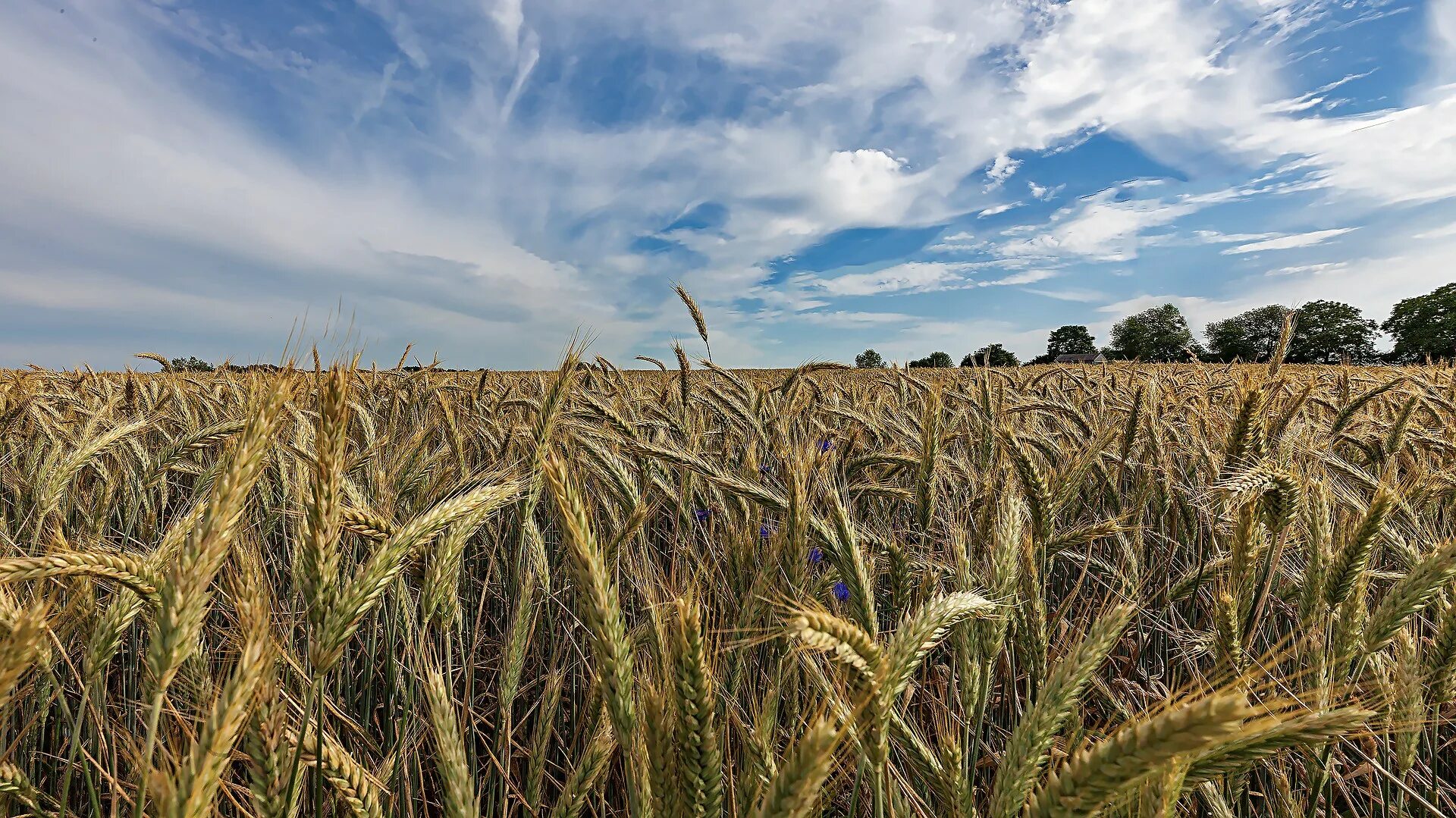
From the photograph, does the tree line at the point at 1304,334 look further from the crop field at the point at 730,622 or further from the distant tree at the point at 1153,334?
the crop field at the point at 730,622

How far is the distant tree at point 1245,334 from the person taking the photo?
7388cm

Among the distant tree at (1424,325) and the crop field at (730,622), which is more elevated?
the distant tree at (1424,325)

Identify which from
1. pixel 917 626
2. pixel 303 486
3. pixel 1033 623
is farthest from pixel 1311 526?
pixel 303 486

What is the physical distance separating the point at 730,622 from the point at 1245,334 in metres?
102

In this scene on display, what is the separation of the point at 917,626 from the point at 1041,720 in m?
0.21

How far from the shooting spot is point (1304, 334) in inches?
2781

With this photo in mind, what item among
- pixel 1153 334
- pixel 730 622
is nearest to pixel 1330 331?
pixel 1153 334

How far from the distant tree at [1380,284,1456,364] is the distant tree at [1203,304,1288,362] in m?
10.1

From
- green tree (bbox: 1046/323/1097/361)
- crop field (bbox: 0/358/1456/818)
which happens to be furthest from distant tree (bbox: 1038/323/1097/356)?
crop field (bbox: 0/358/1456/818)

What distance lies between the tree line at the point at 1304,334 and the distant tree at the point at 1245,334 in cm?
9

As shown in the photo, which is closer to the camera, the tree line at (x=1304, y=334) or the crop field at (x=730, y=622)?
the crop field at (x=730, y=622)

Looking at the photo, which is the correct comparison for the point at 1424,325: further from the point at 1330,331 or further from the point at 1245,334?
the point at 1245,334

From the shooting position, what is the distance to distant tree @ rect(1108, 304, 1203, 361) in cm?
8219

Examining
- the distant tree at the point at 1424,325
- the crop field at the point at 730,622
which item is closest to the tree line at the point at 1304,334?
the distant tree at the point at 1424,325
